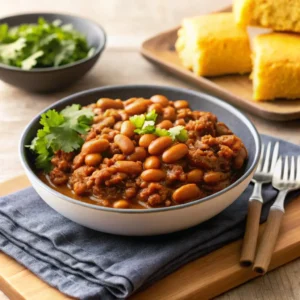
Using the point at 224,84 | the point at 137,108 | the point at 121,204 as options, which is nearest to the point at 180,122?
the point at 137,108

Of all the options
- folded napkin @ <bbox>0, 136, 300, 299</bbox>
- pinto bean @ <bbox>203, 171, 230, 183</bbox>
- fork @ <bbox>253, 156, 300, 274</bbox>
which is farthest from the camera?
pinto bean @ <bbox>203, 171, 230, 183</bbox>

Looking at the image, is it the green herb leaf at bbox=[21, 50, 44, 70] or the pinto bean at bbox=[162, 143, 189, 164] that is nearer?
the pinto bean at bbox=[162, 143, 189, 164]

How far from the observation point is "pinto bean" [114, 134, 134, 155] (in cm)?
258

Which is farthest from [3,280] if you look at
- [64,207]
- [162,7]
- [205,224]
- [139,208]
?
[162,7]

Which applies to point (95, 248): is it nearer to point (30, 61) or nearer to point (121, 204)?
point (121, 204)

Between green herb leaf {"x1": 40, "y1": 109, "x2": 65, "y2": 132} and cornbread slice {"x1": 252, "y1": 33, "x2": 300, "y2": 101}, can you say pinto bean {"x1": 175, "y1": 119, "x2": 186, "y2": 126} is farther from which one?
cornbread slice {"x1": 252, "y1": 33, "x2": 300, "y2": 101}

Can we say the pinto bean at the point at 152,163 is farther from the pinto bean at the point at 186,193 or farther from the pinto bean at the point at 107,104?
the pinto bean at the point at 107,104

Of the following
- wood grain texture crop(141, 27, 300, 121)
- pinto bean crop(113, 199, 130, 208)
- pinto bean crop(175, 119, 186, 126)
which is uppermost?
pinto bean crop(175, 119, 186, 126)

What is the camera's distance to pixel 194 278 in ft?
7.96

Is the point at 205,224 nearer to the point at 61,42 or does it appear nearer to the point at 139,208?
the point at 139,208

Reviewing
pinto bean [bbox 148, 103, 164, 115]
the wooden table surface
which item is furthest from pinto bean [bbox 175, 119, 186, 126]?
the wooden table surface

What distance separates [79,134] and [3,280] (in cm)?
71

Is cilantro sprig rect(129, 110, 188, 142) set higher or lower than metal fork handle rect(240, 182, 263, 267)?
higher

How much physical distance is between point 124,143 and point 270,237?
0.69 m
